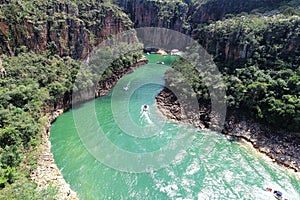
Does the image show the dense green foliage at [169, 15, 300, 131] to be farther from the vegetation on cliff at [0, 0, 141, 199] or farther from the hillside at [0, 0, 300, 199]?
the vegetation on cliff at [0, 0, 141, 199]

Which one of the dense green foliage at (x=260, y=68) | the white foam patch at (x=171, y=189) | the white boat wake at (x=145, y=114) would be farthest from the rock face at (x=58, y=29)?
the white foam patch at (x=171, y=189)

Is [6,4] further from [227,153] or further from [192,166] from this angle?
[227,153]

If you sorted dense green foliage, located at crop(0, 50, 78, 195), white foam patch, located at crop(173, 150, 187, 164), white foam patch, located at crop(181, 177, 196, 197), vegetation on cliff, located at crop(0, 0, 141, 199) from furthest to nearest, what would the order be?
1. white foam patch, located at crop(173, 150, 187, 164)
2. white foam patch, located at crop(181, 177, 196, 197)
3. dense green foliage, located at crop(0, 50, 78, 195)
4. vegetation on cliff, located at crop(0, 0, 141, 199)

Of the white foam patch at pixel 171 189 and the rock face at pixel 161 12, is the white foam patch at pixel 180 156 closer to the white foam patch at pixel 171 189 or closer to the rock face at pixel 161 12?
the white foam patch at pixel 171 189

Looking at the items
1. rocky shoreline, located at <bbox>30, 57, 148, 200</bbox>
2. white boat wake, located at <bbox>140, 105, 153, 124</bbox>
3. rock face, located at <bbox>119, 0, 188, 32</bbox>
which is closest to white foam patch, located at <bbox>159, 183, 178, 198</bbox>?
rocky shoreline, located at <bbox>30, 57, 148, 200</bbox>

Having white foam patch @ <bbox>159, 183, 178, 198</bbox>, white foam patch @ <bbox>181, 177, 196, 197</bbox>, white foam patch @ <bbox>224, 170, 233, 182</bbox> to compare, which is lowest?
white foam patch @ <bbox>159, 183, 178, 198</bbox>

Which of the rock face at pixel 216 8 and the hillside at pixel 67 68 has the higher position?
the rock face at pixel 216 8
